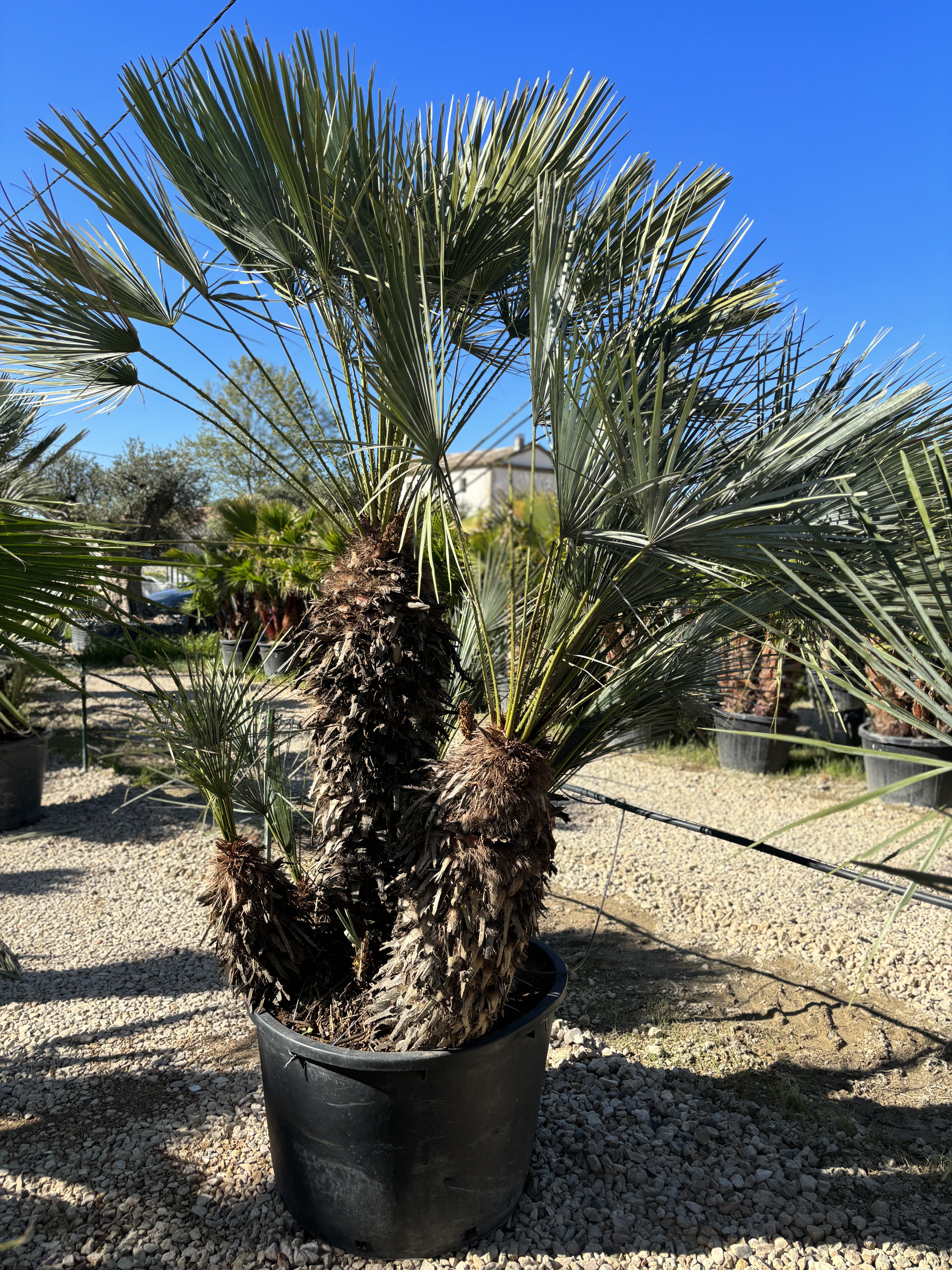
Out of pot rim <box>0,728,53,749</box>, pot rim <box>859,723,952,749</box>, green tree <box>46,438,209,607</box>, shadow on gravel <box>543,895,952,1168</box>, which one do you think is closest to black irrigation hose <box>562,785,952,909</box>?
shadow on gravel <box>543,895,952,1168</box>

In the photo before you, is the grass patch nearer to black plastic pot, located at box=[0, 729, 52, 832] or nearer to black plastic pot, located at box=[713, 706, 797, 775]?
black plastic pot, located at box=[0, 729, 52, 832]

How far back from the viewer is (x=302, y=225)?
2168 mm

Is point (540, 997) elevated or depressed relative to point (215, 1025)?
elevated

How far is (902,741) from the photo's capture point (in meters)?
6.52

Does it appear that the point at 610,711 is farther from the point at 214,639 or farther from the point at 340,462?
the point at 214,639

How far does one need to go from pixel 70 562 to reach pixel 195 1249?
1.82m

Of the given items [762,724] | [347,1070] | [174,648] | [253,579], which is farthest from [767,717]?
[253,579]

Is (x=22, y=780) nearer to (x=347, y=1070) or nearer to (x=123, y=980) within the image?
Result: (x=123, y=980)

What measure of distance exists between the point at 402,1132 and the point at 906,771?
18.4 ft

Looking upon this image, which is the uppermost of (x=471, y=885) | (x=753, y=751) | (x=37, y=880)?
(x=471, y=885)

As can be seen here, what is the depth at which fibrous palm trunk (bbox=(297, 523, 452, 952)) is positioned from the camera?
2.24 meters

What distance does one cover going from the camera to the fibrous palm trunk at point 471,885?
1958 millimetres

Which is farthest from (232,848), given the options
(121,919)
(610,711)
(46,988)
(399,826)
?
(121,919)

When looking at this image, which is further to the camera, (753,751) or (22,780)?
(753,751)
